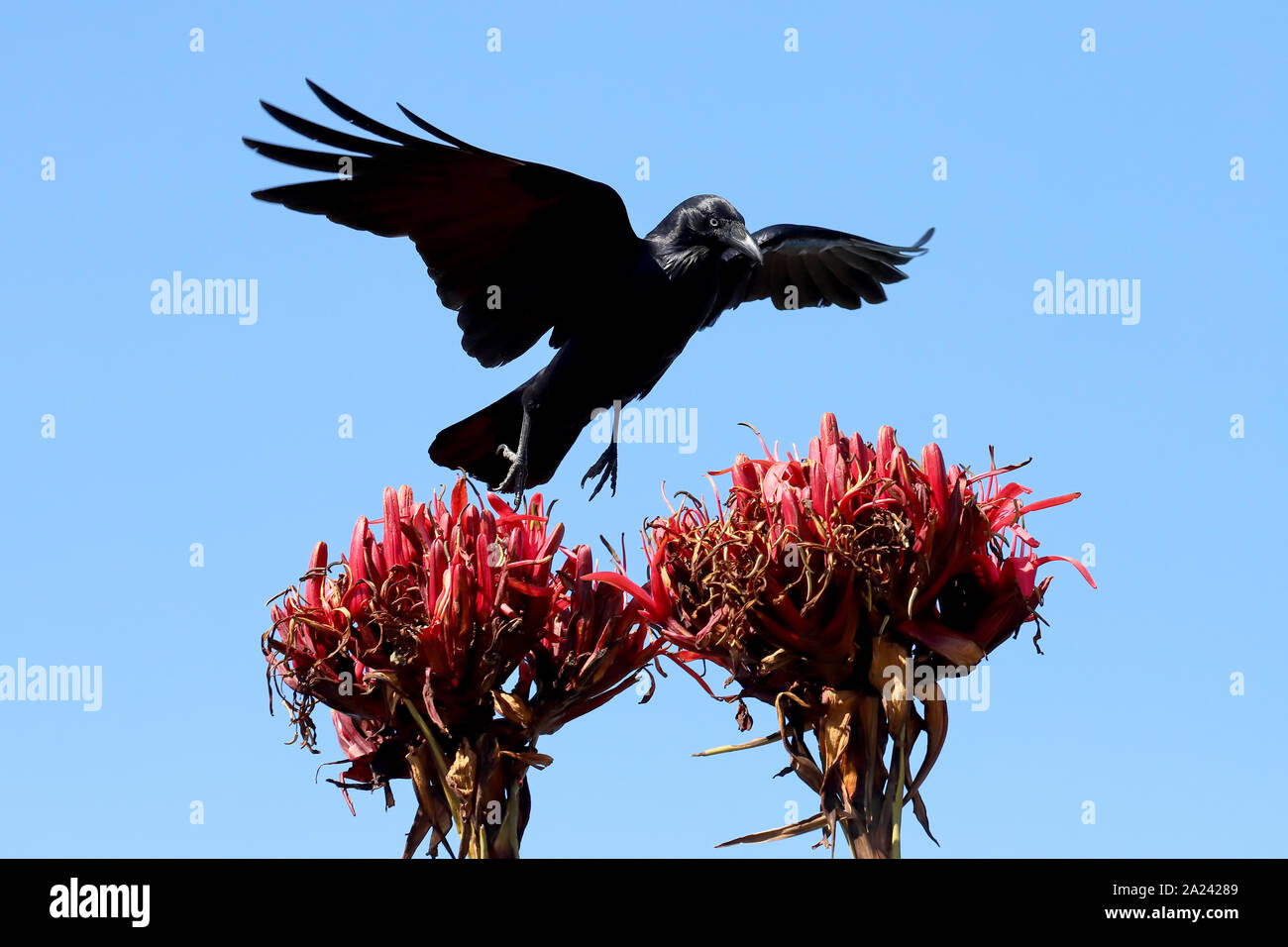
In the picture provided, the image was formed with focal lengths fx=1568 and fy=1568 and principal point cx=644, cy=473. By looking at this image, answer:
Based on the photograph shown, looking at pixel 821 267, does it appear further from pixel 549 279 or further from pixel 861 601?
pixel 861 601

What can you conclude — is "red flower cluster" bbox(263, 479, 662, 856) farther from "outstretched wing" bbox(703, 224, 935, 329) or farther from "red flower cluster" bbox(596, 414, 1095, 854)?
"outstretched wing" bbox(703, 224, 935, 329)

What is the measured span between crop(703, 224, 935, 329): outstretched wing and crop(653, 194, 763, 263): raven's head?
212 centimetres

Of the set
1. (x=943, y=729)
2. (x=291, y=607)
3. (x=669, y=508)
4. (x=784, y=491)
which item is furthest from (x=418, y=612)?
(x=943, y=729)

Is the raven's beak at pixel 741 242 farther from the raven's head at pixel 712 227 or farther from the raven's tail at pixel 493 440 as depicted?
the raven's tail at pixel 493 440

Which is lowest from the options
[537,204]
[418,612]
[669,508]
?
[418,612]

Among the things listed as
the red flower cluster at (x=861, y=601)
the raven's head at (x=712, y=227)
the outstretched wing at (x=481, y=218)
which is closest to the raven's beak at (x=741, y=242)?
the raven's head at (x=712, y=227)

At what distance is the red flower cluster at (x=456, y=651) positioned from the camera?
11.1 meters

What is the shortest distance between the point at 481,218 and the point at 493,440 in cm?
205

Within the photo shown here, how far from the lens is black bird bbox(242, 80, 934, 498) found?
1357cm

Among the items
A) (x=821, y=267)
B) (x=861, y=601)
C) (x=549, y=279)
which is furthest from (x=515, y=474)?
(x=821, y=267)

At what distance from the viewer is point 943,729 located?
35.0 ft

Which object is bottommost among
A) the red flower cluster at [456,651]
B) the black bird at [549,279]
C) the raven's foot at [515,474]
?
the red flower cluster at [456,651]
